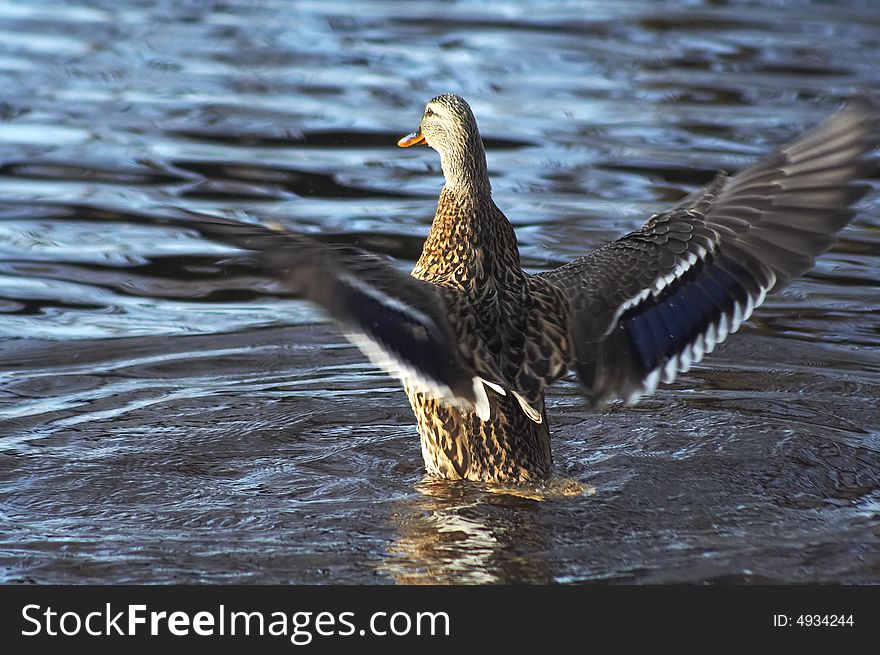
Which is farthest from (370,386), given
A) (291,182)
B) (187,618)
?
(291,182)

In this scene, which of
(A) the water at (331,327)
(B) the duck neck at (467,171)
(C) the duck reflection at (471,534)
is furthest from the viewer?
(B) the duck neck at (467,171)

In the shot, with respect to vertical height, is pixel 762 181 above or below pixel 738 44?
below

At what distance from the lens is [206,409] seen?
22.2 ft

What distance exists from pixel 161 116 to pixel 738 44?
222 inches

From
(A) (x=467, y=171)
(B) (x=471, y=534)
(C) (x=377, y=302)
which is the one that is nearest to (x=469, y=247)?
(A) (x=467, y=171)

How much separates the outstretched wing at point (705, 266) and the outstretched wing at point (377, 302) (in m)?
0.55

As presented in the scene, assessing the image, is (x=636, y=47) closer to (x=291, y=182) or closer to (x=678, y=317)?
(x=291, y=182)

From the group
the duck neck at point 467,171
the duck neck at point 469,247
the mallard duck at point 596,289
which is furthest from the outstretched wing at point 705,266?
the duck neck at point 467,171

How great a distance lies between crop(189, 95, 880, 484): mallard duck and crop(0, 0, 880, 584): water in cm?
33

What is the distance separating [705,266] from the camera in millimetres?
5930

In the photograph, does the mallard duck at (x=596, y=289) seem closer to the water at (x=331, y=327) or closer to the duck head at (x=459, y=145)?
the duck head at (x=459, y=145)

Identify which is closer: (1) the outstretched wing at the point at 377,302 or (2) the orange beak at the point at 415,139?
(1) the outstretched wing at the point at 377,302

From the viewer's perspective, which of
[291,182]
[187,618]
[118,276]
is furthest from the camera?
[291,182]

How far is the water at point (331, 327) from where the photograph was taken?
540 centimetres
